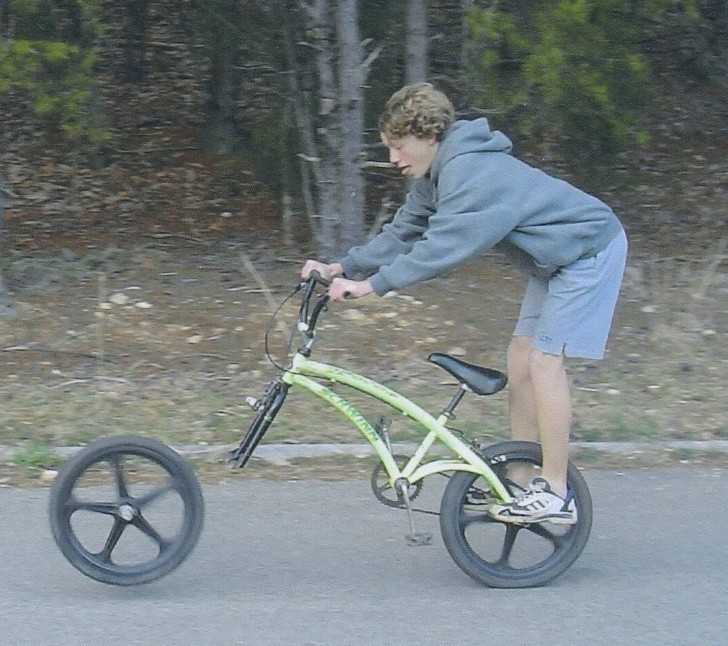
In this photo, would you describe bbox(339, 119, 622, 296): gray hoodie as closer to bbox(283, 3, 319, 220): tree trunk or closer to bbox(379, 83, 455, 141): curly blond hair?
bbox(379, 83, 455, 141): curly blond hair

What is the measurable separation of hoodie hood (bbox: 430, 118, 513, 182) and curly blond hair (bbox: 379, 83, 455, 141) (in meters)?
0.04

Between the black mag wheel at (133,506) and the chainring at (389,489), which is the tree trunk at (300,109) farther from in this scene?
→ the black mag wheel at (133,506)

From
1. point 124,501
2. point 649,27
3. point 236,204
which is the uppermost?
point 649,27

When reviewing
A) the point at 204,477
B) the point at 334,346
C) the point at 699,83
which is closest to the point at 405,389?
the point at 334,346

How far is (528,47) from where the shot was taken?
7977 mm

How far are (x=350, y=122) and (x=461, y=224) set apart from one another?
407 cm

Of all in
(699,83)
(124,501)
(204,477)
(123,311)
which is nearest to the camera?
(124,501)

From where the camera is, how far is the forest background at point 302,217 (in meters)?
6.94

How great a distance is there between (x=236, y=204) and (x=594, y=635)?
6.69 metres

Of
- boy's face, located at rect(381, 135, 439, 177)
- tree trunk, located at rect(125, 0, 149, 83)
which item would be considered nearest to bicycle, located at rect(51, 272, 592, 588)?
boy's face, located at rect(381, 135, 439, 177)

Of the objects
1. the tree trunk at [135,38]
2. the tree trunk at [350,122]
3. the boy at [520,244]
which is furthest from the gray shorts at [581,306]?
the tree trunk at [135,38]

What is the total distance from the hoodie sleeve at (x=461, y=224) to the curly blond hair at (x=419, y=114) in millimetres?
164

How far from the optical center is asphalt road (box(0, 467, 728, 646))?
14.0 ft

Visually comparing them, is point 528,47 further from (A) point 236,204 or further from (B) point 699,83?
(B) point 699,83
